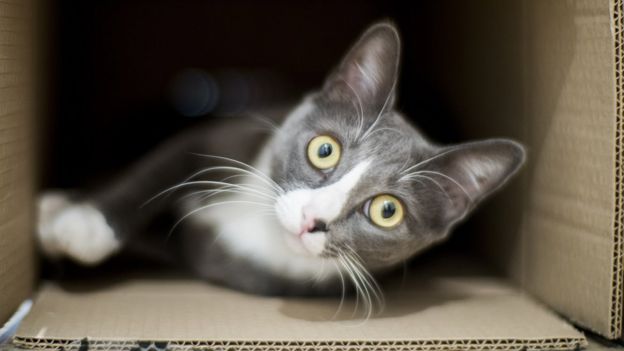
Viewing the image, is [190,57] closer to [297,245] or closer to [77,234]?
[77,234]

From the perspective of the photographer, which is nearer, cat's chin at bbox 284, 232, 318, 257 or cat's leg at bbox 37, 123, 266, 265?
cat's chin at bbox 284, 232, 318, 257

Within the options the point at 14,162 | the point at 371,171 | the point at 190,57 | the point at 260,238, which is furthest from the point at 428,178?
the point at 190,57

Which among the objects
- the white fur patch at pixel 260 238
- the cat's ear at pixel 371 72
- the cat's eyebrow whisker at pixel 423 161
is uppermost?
the cat's ear at pixel 371 72

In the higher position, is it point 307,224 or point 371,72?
point 371,72

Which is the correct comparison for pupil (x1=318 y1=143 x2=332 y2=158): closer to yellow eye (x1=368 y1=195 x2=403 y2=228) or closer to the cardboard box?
yellow eye (x1=368 y1=195 x2=403 y2=228)

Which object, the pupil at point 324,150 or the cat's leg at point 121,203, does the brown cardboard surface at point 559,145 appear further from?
the cat's leg at point 121,203

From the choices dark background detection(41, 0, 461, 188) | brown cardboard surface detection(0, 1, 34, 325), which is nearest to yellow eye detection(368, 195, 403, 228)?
brown cardboard surface detection(0, 1, 34, 325)

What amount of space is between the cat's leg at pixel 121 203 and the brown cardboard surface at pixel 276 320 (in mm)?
96

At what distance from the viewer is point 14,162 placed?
1.16m

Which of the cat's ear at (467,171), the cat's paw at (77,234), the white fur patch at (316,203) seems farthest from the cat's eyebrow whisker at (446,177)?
the cat's paw at (77,234)

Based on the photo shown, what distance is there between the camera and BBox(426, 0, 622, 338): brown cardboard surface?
3.71 ft

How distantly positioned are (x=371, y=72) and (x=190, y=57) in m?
1.28

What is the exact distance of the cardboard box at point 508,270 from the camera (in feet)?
3.61

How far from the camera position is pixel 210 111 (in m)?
2.42
